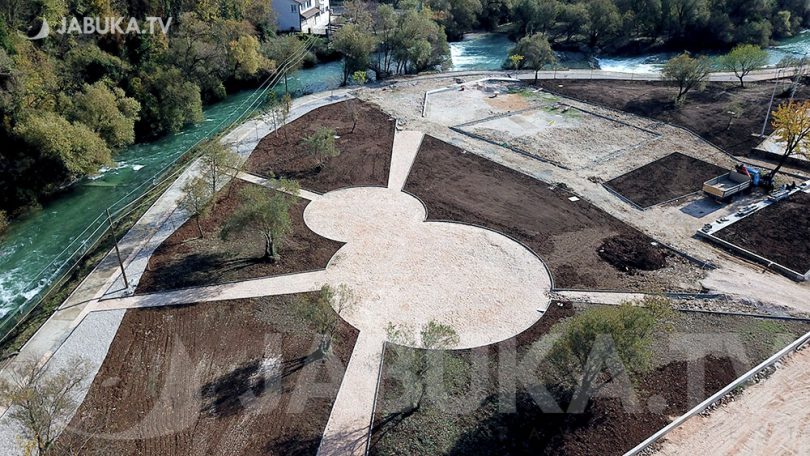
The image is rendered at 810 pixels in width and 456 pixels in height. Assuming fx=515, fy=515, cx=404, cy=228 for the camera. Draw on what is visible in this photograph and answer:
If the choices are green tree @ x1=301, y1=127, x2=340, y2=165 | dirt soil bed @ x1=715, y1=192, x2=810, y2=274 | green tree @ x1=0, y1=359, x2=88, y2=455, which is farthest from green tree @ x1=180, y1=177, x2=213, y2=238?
dirt soil bed @ x1=715, y1=192, x2=810, y2=274

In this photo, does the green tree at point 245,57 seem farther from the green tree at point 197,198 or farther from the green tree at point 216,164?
the green tree at point 197,198

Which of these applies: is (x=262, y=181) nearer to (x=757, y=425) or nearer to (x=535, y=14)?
(x=757, y=425)

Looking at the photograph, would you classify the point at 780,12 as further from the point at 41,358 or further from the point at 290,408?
the point at 41,358

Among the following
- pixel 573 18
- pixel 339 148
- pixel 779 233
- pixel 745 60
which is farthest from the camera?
pixel 573 18

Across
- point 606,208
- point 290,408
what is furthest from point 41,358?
point 606,208

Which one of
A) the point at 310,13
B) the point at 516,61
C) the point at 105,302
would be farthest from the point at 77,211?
the point at 310,13

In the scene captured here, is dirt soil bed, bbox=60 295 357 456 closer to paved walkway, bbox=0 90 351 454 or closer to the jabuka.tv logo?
paved walkway, bbox=0 90 351 454

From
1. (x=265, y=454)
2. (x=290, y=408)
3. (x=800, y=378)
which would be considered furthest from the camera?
(x=800, y=378)
